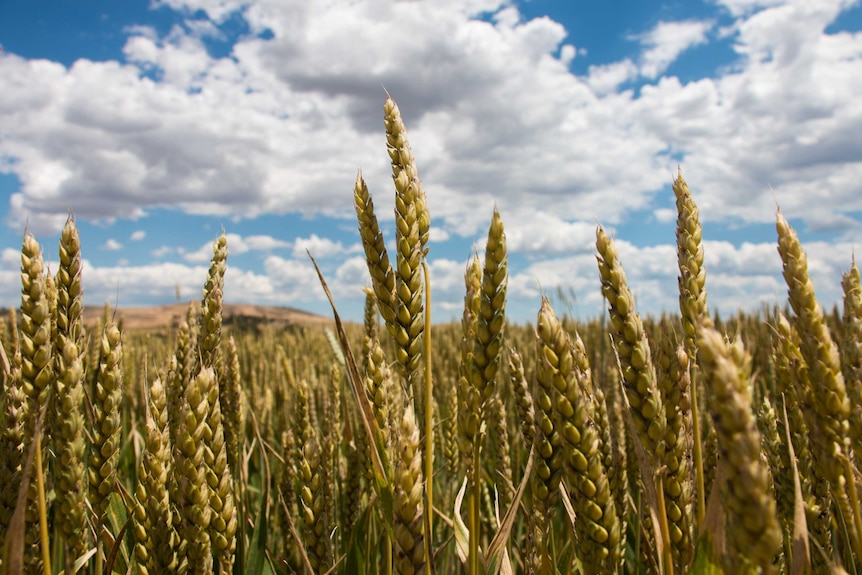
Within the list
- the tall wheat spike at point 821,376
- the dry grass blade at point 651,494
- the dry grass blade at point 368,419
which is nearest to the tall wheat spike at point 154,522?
the dry grass blade at point 368,419

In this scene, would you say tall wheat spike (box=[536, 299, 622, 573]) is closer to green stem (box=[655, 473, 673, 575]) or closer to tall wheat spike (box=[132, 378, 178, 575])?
green stem (box=[655, 473, 673, 575])

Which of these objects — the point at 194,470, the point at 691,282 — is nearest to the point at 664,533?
the point at 691,282

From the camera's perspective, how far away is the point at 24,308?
1233 mm

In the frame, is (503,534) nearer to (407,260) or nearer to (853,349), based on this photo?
(407,260)

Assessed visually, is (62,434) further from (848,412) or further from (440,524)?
(440,524)

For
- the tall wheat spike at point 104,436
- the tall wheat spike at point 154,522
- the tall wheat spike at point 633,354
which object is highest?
the tall wheat spike at point 633,354

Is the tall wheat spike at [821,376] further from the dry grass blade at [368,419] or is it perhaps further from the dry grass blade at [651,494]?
the dry grass blade at [368,419]

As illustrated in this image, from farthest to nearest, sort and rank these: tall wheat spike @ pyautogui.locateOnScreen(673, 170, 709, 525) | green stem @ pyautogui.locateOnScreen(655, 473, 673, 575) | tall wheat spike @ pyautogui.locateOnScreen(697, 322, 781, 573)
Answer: tall wheat spike @ pyautogui.locateOnScreen(673, 170, 709, 525) → green stem @ pyautogui.locateOnScreen(655, 473, 673, 575) → tall wheat spike @ pyautogui.locateOnScreen(697, 322, 781, 573)

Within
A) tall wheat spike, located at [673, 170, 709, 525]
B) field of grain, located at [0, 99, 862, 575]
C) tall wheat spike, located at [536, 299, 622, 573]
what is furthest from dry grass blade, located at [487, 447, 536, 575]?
tall wheat spike, located at [673, 170, 709, 525]

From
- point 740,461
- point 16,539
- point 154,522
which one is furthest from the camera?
point 154,522

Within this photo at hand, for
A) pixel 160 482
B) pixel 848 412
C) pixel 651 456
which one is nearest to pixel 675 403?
pixel 651 456

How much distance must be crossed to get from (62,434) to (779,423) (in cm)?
216

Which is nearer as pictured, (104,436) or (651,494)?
(651,494)

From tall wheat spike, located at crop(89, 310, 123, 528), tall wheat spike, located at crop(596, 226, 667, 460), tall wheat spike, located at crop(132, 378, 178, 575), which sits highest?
tall wheat spike, located at crop(596, 226, 667, 460)
